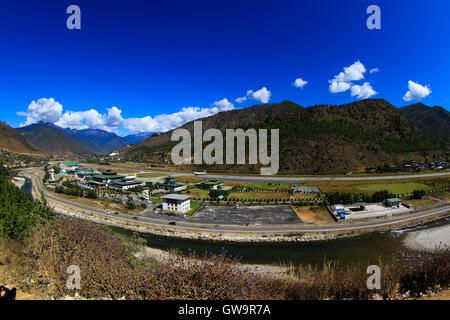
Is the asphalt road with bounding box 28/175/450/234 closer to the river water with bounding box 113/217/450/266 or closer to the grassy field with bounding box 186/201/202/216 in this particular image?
the river water with bounding box 113/217/450/266

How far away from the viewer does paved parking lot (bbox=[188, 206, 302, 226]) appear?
2607cm

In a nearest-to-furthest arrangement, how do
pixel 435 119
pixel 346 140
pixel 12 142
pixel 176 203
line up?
pixel 176 203
pixel 346 140
pixel 12 142
pixel 435 119

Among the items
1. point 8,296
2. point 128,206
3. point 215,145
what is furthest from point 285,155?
point 8,296

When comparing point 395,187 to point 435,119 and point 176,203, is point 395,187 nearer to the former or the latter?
point 176,203

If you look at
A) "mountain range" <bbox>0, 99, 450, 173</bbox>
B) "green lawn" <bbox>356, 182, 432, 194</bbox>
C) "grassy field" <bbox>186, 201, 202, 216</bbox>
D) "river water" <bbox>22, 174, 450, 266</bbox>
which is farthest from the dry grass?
"mountain range" <bbox>0, 99, 450, 173</bbox>

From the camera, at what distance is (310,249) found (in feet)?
65.4

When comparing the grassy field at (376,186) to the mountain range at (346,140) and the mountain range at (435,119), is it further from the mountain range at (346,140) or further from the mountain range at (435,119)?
the mountain range at (435,119)

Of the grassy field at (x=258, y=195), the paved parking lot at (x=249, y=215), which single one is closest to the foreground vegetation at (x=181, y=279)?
the paved parking lot at (x=249, y=215)

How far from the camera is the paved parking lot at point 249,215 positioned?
26.1m

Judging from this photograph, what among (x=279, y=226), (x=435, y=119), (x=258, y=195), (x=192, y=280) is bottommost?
(x=279, y=226)

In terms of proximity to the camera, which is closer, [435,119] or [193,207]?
[193,207]

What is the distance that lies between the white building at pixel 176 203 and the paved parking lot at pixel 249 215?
2.36 metres

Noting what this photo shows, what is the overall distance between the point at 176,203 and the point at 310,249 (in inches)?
724

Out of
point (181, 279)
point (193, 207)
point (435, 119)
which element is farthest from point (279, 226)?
point (435, 119)
